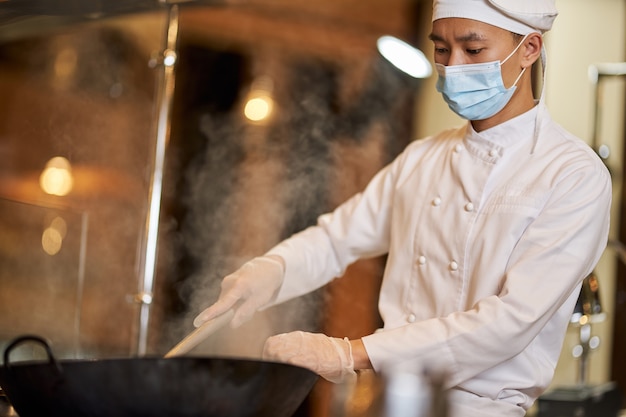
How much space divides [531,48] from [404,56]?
2.53m

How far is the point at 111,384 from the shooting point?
1.33m

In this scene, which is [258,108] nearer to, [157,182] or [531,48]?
[157,182]

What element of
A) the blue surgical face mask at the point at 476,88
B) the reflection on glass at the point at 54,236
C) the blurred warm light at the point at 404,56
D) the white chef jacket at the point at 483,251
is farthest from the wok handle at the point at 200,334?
the blurred warm light at the point at 404,56

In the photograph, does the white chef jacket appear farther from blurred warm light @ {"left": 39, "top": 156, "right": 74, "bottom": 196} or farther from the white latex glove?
blurred warm light @ {"left": 39, "top": 156, "right": 74, "bottom": 196}

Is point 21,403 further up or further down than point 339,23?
further down

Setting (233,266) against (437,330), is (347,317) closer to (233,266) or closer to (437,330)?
(233,266)

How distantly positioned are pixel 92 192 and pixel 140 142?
444 mm

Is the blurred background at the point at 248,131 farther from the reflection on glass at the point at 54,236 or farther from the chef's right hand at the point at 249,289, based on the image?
the chef's right hand at the point at 249,289

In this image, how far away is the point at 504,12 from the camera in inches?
75.9

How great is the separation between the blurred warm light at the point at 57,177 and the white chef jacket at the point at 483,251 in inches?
54.5

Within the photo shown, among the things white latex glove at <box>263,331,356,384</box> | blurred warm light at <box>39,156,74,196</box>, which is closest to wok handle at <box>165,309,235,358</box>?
white latex glove at <box>263,331,356,384</box>

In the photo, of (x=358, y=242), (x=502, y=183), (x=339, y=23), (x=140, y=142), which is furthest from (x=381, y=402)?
(x=339, y=23)

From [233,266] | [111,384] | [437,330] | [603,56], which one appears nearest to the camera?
[111,384]

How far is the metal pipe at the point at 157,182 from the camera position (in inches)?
115
